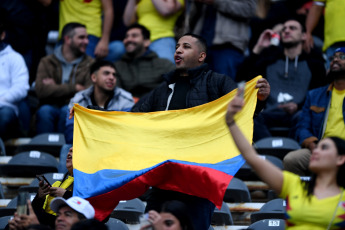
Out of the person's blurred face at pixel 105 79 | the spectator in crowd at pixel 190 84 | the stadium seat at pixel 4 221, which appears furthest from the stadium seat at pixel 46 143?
the spectator in crowd at pixel 190 84

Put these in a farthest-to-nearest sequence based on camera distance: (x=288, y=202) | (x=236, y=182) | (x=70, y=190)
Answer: (x=236, y=182) → (x=70, y=190) → (x=288, y=202)

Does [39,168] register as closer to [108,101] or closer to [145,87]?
[108,101]

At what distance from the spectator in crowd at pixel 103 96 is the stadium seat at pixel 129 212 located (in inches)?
60.9

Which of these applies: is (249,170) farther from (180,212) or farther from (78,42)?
(180,212)

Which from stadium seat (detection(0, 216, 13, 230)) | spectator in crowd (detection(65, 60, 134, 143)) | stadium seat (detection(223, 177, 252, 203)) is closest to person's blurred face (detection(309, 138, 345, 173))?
stadium seat (detection(223, 177, 252, 203))

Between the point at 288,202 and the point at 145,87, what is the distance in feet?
16.5

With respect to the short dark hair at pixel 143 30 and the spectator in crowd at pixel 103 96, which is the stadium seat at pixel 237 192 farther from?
the short dark hair at pixel 143 30

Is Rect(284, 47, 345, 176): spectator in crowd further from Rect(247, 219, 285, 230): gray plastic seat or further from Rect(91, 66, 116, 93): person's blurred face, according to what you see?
Rect(91, 66, 116, 93): person's blurred face

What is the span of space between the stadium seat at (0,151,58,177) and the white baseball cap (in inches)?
100

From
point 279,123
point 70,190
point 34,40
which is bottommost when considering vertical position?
point 70,190

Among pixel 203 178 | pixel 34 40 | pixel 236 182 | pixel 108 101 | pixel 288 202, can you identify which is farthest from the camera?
pixel 34 40

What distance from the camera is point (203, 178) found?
249 inches

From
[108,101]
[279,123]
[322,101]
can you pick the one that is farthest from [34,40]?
[322,101]

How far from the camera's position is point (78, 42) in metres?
10.3
